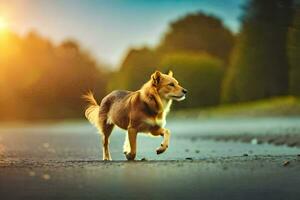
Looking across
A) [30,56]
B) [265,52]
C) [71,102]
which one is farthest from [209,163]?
[30,56]

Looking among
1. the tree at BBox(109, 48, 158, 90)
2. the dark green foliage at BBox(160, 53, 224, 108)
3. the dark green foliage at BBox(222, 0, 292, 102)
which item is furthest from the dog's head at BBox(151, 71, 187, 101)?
the tree at BBox(109, 48, 158, 90)

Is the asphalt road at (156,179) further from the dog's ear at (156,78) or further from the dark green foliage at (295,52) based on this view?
the dark green foliage at (295,52)

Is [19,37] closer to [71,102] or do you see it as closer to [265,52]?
[71,102]

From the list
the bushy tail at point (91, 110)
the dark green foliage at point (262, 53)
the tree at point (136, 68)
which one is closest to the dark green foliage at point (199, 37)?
the tree at point (136, 68)

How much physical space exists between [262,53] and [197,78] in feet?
40.9

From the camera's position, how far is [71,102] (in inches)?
3398

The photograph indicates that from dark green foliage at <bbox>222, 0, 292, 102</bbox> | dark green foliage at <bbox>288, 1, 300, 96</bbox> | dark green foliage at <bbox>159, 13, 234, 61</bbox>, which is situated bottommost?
dark green foliage at <bbox>288, 1, 300, 96</bbox>

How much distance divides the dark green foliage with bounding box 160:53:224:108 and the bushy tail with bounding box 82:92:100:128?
55.0m

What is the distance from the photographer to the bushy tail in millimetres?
17891

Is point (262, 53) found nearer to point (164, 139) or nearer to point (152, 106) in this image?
point (152, 106)

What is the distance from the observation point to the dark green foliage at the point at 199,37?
313ft

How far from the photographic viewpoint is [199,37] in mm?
97500

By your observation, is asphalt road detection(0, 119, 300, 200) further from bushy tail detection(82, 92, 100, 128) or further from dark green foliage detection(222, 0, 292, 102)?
dark green foliage detection(222, 0, 292, 102)

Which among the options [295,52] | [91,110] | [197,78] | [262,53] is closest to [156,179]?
[91,110]
